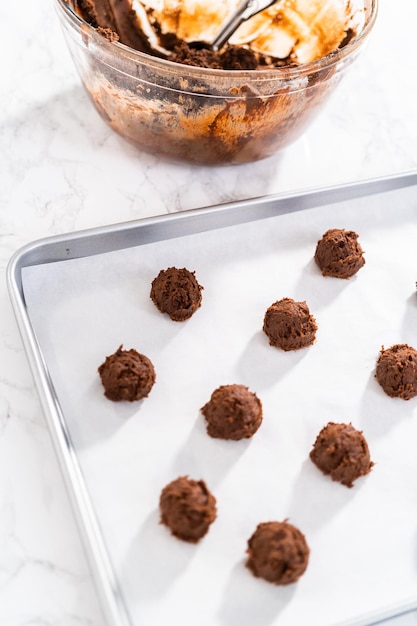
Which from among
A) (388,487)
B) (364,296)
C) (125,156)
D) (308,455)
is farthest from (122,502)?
(125,156)

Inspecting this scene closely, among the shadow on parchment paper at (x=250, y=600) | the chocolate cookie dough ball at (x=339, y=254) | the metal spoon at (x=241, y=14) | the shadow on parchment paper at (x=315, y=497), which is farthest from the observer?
the metal spoon at (x=241, y=14)

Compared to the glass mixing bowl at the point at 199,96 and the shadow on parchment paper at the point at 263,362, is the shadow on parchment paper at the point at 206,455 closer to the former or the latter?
the shadow on parchment paper at the point at 263,362

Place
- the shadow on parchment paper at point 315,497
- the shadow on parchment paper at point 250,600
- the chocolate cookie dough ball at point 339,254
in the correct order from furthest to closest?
the chocolate cookie dough ball at point 339,254
the shadow on parchment paper at point 315,497
the shadow on parchment paper at point 250,600

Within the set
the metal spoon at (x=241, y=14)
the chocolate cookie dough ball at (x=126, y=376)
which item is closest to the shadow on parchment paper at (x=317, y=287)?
the chocolate cookie dough ball at (x=126, y=376)

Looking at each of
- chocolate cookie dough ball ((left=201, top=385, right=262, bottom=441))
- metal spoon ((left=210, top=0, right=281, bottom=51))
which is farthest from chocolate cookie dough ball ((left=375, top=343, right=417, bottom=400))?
metal spoon ((left=210, top=0, right=281, bottom=51))

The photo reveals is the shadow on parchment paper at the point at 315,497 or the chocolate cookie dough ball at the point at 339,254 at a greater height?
the chocolate cookie dough ball at the point at 339,254
